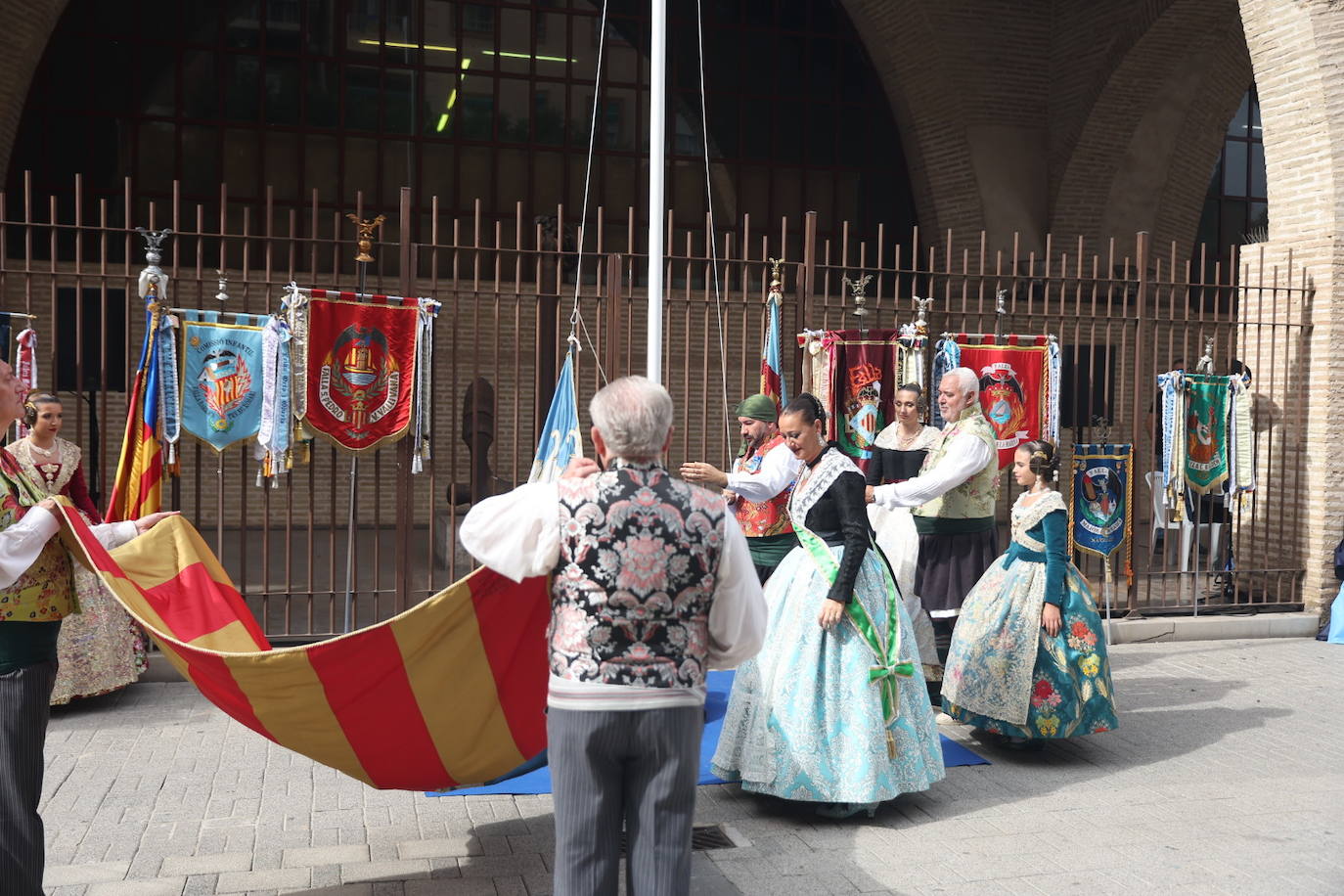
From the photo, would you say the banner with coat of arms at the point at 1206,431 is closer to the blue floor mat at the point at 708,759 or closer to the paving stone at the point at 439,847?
the blue floor mat at the point at 708,759

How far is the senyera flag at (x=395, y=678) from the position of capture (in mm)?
3533

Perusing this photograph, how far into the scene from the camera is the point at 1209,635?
29.2 feet

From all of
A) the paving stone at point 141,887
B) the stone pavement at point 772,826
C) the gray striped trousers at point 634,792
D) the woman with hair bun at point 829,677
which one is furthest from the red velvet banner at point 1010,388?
the paving stone at point 141,887

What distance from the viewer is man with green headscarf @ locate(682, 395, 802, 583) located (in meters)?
5.66

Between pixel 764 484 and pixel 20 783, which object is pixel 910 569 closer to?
pixel 764 484

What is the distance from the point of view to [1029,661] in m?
5.45

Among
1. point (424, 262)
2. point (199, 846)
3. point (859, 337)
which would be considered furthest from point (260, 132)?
point (199, 846)

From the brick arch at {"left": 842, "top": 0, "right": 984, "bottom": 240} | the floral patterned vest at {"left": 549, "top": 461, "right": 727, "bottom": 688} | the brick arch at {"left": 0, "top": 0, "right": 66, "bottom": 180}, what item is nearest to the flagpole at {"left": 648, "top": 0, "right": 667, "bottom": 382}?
the floral patterned vest at {"left": 549, "top": 461, "right": 727, "bottom": 688}

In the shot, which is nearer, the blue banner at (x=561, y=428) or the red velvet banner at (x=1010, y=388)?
the blue banner at (x=561, y=428)

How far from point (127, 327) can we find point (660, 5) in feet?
11.8

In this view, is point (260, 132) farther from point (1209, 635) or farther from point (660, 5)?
point (1209, 635)

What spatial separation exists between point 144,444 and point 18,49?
805 cm

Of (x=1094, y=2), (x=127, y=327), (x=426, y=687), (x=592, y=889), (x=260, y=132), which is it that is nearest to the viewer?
(x=592, y=889)

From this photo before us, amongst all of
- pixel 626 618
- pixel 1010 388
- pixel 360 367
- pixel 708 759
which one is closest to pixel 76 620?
pixel 360 367
